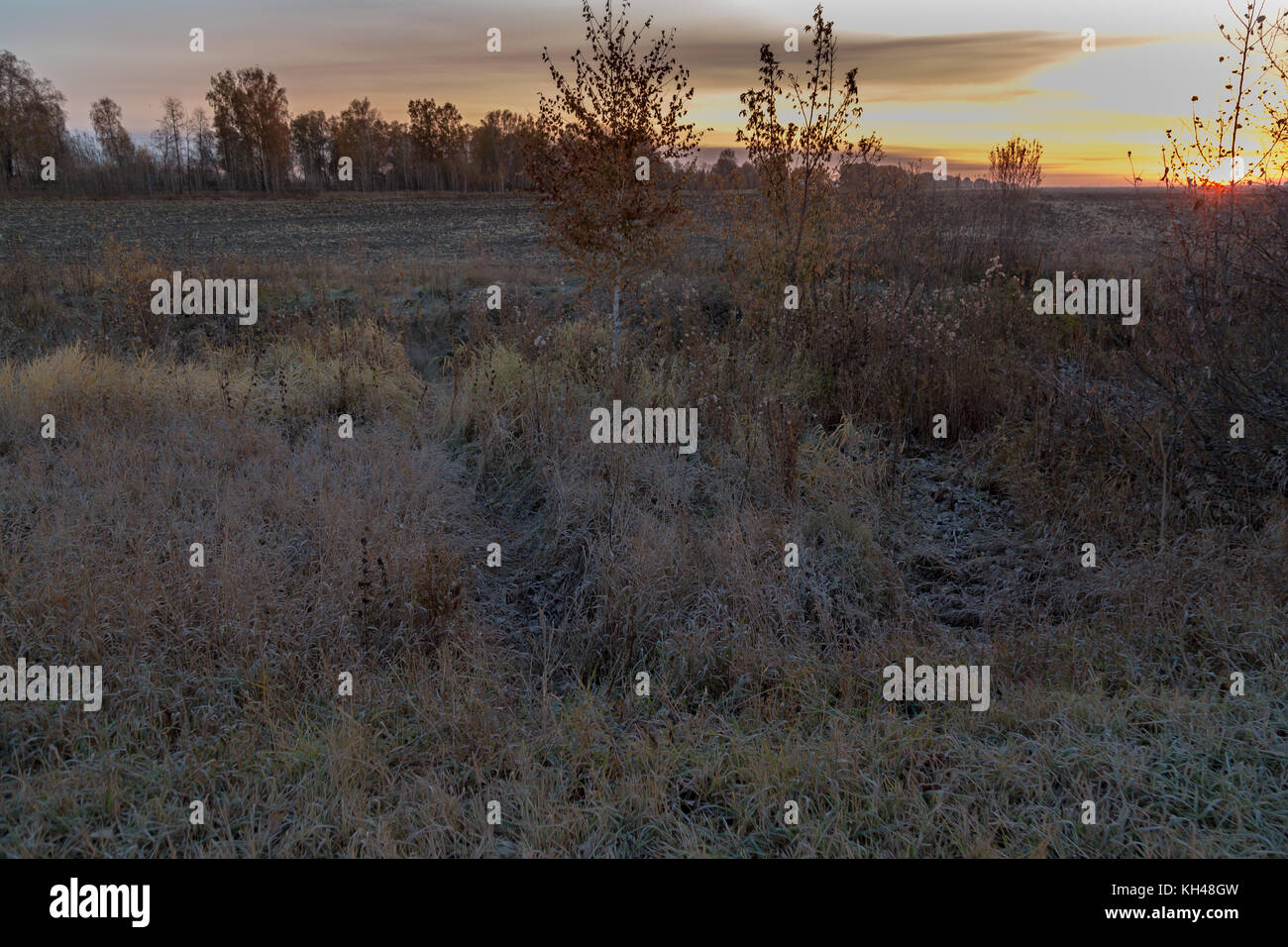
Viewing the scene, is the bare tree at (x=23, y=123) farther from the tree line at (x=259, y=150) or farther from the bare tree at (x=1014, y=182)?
the bare tree at (x=1014, y=182)

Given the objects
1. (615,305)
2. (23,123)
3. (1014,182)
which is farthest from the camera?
(23,123)

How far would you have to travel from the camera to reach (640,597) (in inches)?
189

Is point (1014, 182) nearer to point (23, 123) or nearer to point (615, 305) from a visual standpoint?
point (615, 305)

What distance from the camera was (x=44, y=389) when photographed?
7539mm

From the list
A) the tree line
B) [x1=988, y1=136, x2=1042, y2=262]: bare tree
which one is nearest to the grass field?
[x1=988, y1=136, x2=1042, y2=262]: bare tree

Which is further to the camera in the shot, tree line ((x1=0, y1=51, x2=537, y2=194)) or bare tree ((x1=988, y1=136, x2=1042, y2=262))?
tree line ((x1=0, y1=51, x2=537, y2=194))

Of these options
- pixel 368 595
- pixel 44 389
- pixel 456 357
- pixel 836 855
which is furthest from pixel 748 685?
pixel 44 389

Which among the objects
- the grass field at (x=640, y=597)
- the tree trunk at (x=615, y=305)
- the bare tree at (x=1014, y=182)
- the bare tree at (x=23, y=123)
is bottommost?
the grass field at (x=640, y=597)

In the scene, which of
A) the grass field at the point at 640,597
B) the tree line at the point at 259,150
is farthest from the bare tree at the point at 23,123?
the grass field at the point at 640,597

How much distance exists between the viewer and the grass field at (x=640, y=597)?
3078mm

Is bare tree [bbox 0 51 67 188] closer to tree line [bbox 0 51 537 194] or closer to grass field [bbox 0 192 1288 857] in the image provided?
tree line [bbox 0 51 537 194]

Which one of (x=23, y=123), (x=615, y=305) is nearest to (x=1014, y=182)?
(x=615, y=305)

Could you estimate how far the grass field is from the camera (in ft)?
10.1

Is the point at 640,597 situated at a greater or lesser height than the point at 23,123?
lesser
